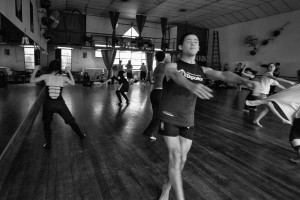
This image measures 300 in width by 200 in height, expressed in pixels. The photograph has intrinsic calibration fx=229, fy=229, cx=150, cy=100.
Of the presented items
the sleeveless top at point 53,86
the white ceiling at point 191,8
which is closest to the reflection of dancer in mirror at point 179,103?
the sleeveless top at point 53,86

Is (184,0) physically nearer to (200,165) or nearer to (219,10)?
(219,10)

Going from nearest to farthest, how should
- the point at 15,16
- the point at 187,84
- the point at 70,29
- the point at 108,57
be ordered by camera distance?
1. the point at 187,84
2. the point at 15,16
3. the point at 70,29
4. the point at 108,57

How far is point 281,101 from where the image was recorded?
8.94 feet

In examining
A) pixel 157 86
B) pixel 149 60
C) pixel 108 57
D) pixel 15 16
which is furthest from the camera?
pixel 149 60

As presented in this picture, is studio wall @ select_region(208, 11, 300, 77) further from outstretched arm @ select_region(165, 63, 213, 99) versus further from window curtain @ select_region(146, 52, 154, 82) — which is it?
outstretched arm @ select_region(165, 63, 213, 99)

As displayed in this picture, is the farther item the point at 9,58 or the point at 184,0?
the point at 184,0

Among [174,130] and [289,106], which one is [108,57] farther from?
[174,130]

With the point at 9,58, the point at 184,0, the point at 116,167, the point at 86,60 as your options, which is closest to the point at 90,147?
the point at 116,167

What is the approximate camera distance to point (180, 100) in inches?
70.3

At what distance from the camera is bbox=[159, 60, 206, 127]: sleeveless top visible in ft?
5.81

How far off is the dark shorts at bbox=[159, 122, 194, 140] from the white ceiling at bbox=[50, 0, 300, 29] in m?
12.4

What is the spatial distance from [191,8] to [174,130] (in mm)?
13701

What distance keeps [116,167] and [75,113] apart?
3.30 metres

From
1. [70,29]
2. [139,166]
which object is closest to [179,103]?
[139,166]
